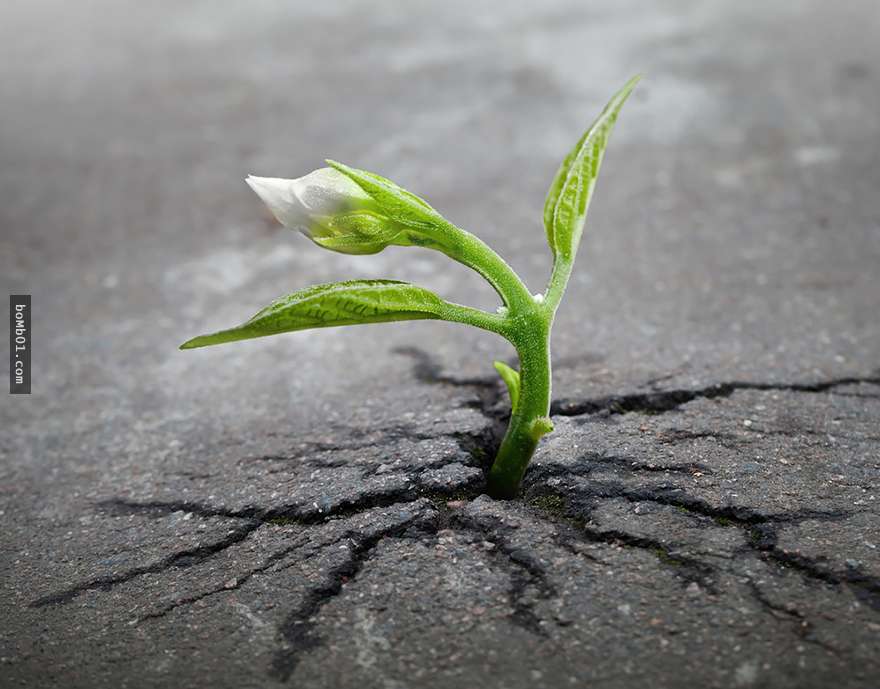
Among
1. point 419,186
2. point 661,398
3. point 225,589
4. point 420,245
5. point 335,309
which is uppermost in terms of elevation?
point 419,186

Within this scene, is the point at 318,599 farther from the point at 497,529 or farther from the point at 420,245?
the point at 420,245

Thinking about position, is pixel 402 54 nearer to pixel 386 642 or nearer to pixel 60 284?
pixel 60 284

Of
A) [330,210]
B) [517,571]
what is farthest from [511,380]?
[330,210]

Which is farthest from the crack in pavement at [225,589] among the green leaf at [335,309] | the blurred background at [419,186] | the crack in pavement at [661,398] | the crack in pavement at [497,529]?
the crack in pavement at [661,398]

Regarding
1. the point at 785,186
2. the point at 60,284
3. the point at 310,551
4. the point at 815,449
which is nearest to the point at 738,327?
the point at 815,449

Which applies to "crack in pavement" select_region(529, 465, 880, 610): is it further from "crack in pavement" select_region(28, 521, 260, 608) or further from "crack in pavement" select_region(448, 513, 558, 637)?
"crack in pavement" select_region(28, 521, 260, 608)
